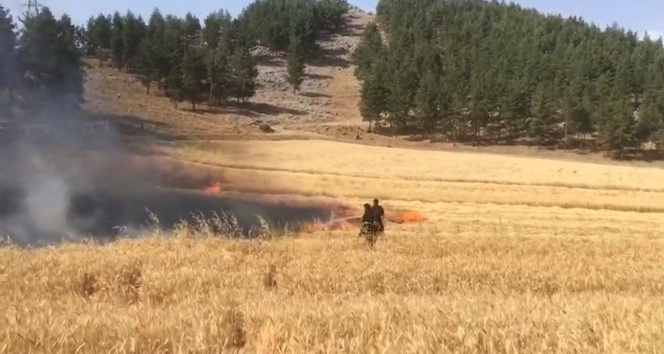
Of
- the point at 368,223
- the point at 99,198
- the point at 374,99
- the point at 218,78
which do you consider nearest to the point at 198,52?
the point at 218,78

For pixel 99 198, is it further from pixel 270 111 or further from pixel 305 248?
pixel 270 111

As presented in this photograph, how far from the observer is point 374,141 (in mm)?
105250

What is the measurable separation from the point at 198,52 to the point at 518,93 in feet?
179

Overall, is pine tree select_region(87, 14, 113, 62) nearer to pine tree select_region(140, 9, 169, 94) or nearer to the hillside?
pine tree select_region(140, 9, 169, 94)

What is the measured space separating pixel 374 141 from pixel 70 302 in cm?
9620

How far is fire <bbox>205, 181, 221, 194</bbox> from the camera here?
46.9 meters

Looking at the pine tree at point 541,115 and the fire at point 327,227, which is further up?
the pine tree at point 541,115

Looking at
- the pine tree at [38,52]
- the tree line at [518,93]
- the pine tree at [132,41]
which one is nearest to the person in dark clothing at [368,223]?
the pine tree at [38,52]

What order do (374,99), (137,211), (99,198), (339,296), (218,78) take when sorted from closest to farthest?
(339,296) → (137,211) → (99,198) → (374,99) → (218,78)

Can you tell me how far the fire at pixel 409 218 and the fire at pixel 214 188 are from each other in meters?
13.3

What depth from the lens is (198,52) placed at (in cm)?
12850

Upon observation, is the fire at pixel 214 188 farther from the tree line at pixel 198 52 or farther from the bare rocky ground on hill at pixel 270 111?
the tree line at pixel 198 52

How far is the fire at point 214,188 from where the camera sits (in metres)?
46.9

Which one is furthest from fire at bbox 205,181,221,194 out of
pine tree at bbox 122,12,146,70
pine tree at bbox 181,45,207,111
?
pine tree at bbox 122,12,146,70
